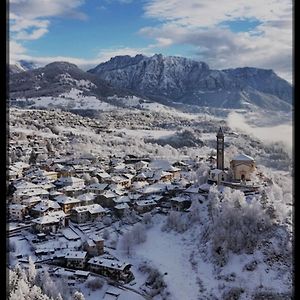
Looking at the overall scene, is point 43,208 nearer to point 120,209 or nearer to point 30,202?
point 30,202

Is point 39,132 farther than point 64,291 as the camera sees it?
Yes

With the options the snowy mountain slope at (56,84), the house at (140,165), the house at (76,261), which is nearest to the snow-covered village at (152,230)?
the house at (76,261)

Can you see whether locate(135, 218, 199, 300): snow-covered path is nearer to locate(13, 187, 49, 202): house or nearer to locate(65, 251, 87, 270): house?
locate(65, 251, 87, 270): house

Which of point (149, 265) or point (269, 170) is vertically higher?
point (269, 170)
